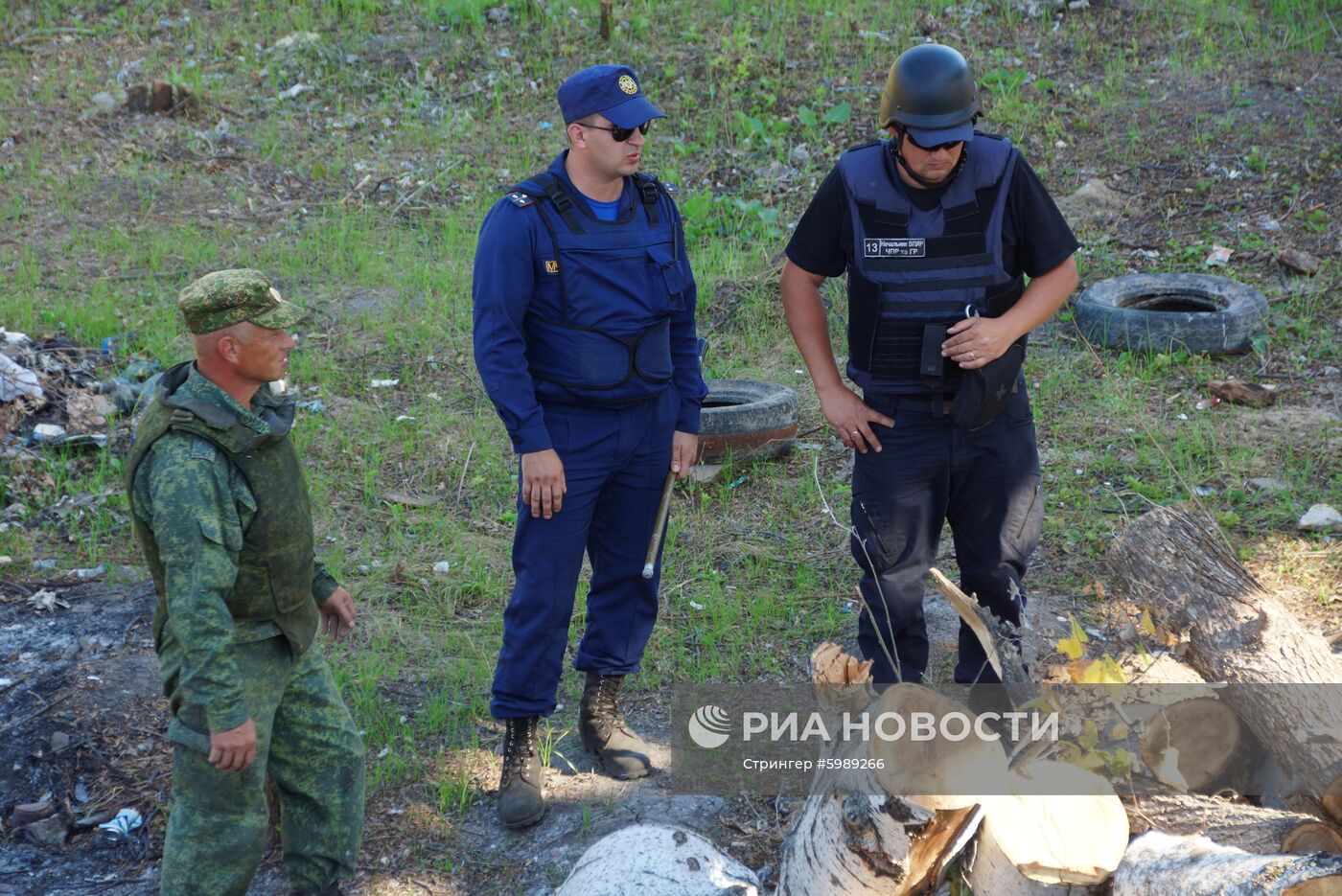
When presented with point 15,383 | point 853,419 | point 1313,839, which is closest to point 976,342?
point 853,419

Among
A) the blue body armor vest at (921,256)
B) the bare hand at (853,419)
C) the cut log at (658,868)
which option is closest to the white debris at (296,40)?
the blue body armor vest at (921,256)

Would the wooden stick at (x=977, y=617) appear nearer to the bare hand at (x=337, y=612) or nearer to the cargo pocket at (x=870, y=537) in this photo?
the cargo pocket at (x=870, y=537)

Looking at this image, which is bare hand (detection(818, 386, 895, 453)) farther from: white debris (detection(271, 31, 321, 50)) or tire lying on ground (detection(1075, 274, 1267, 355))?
white debris (detection(271, 31, 321, 50))

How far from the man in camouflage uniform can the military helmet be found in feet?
5.71

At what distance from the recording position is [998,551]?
362cm

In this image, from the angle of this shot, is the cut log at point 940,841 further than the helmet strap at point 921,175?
No

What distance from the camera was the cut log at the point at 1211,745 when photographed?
3.29 meters

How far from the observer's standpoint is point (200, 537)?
8.64 ft

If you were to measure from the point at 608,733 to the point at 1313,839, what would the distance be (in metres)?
2.01

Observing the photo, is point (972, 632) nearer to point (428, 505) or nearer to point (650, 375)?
point (650, 375)

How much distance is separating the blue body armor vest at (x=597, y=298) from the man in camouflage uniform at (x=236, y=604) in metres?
0.77

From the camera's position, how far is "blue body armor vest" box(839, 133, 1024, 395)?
11.2 feet

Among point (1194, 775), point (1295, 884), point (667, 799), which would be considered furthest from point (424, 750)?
point (1295, 884)

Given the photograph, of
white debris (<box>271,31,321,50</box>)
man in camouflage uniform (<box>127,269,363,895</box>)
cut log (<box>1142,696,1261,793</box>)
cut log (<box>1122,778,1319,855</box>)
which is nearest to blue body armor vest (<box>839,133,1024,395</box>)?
cut log (<box>1142,696,1261,793</box>)
